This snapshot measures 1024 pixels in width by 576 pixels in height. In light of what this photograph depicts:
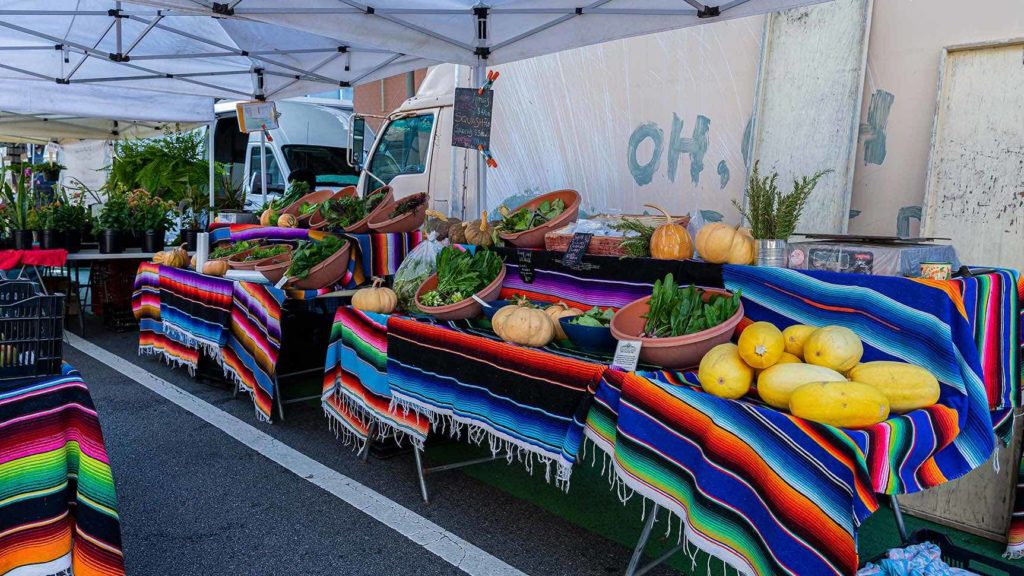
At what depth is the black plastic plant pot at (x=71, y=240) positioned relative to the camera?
23.1 feet

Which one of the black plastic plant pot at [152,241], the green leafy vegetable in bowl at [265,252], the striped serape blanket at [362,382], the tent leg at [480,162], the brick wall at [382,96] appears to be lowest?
the striped serape blanket at [362,382]

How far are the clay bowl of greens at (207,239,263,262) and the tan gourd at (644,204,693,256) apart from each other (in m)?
3.59

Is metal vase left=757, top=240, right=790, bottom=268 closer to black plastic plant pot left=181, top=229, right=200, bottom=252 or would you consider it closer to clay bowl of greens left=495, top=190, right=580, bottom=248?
clay bowl of greens left=495, top=190, right=580, bottom=248

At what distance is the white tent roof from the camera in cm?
430

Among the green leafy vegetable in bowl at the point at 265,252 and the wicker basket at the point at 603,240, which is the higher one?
the wicker basket at the point at 603,240

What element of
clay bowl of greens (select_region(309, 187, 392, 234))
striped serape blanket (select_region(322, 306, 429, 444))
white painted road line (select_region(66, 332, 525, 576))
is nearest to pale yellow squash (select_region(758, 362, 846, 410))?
white painted road line (select_region(66, 332, 525, 576))

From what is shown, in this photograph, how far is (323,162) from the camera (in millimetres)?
10820

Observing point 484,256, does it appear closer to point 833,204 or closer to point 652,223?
point 652,223

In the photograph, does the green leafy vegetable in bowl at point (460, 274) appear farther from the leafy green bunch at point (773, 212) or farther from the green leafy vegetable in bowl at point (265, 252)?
the green leafy vegetable in bowl at point (265, 252)

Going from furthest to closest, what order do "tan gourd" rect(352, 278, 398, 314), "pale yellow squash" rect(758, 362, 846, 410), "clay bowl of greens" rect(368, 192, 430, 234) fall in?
"clay bowl of greens" rect(368, 192, 430, 234), "tan gourd" rect(352, 278, 398, 314), "pale yellow squash" rect(758, 362, 846, 410)

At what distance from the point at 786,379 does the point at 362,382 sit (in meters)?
2.32

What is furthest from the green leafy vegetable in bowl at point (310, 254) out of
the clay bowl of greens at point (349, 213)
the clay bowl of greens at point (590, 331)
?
the clay bowl of greens at point (590, 331)

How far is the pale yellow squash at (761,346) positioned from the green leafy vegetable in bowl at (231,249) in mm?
4384

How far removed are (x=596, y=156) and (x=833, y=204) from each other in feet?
6.92
